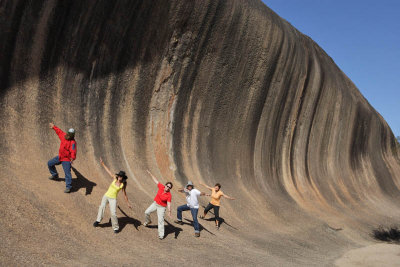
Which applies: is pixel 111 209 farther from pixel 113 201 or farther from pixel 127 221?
pixel 127 221

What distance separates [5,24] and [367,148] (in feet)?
81.5

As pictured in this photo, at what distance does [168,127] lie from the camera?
12.3 meters

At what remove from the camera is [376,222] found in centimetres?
1859

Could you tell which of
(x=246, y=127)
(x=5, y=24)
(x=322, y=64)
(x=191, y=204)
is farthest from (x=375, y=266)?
(x=322, y=64)

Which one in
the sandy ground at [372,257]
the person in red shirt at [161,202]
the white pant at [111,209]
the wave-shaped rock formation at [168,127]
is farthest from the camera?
the sandy ground at [372,257]

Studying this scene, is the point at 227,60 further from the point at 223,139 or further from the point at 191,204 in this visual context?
the point at 191,204

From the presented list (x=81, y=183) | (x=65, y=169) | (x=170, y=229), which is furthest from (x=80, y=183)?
(x=170, y=229)

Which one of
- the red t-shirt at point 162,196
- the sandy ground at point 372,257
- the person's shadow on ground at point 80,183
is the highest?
the red t-shirt at point 162,196

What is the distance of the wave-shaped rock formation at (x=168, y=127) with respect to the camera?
7133 mm

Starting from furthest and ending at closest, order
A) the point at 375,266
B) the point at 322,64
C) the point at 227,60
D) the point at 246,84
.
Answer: the point at 322,64
the point at 246,84
the point at 227,60
the point at 375,266

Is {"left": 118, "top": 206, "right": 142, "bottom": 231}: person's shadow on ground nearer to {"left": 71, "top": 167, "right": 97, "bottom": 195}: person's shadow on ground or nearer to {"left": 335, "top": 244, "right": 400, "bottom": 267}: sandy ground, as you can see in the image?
{"left": 71, "top": 167, "right": 97, "bottom": 195}: person's shadow on ground

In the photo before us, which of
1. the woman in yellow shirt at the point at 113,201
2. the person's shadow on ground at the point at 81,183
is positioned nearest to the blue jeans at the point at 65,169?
the person's shadow on ground at the point at 81,183

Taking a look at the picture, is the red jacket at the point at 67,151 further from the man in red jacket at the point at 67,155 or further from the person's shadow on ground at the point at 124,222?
the person's shadow on ground at the point at 124,222

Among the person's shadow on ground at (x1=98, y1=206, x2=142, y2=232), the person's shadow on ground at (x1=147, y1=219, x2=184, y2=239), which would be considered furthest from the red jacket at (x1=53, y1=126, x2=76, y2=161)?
the person's shadow on ground at (x1=147, y1=219, x2=184, y2=239)
